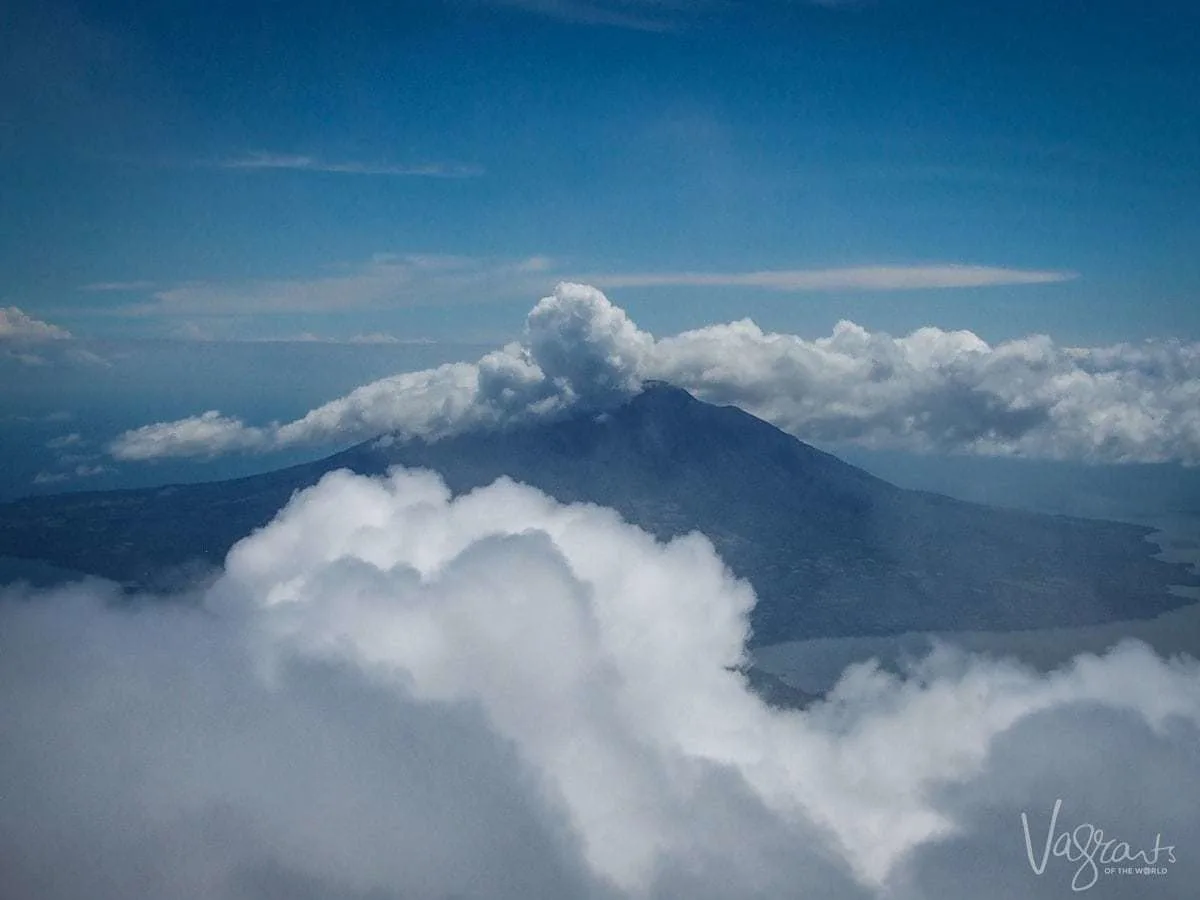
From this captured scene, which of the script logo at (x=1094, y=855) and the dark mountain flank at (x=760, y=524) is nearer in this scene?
the script logo at (x=1094, y=855)

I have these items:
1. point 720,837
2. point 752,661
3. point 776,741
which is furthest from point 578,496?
point 720,837

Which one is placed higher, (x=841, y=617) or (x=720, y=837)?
(x=720, y=837)

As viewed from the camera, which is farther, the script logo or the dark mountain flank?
the dark mountain flank

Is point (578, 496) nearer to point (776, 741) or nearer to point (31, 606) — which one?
point (776, 741)
